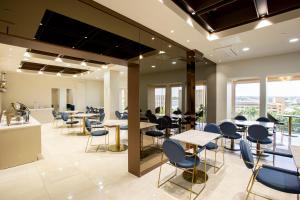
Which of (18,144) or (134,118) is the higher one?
(134,118)

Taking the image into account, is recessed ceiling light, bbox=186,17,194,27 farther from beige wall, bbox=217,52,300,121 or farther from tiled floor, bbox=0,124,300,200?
beige wall, bbox=217,52,300,121

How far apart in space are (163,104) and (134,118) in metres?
2.43

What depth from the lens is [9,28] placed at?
2596 mm

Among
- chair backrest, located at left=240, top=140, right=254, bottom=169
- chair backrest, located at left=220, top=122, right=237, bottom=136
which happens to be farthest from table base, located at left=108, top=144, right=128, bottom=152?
chair backrest, located at left=240, top=140, right=254, bottom=169

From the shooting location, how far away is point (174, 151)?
2.34 metres

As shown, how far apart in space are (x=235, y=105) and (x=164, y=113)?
3990 millimetres

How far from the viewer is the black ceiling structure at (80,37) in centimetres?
335

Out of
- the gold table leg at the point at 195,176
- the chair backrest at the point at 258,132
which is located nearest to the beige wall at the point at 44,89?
the gold table leg at the point at 195,176

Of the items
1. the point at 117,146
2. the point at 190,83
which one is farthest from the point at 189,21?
the point at 117,146

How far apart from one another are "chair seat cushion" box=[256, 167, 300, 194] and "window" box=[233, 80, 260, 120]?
494 cm

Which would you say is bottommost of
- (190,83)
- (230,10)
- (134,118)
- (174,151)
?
(174,151)

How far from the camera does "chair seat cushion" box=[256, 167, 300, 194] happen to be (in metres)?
1.79

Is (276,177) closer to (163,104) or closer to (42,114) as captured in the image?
(163,104)

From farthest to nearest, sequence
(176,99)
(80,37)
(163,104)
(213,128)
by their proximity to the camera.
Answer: (176,99), (163,104), (80,37), (213,128)
